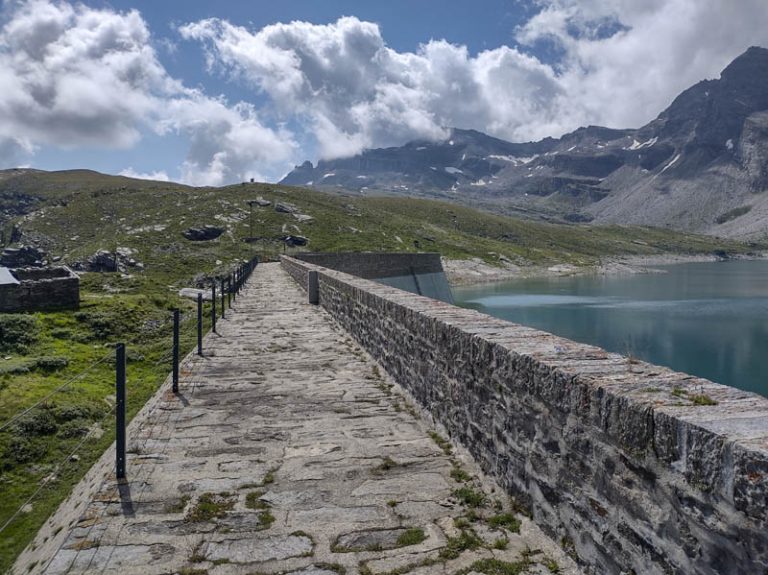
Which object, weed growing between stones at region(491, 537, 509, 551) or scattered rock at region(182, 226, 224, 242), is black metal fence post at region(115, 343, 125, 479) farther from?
scattered rock at region(182, 226, 224, 242)

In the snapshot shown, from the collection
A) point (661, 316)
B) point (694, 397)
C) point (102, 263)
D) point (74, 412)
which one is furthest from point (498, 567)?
point (102, 263)

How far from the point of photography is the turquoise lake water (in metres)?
38.4

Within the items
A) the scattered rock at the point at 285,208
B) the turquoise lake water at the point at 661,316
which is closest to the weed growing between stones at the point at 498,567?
the turquoise lake water at the point at 661,316

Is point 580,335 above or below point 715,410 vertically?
below

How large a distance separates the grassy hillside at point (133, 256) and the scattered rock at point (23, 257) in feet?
7.87

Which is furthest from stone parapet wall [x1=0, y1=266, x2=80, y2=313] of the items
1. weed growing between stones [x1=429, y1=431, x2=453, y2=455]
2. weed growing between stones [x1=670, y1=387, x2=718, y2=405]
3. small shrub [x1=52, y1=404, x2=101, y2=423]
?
weed growing between stones [x1=670, y1=387, x2=718, y2=405]

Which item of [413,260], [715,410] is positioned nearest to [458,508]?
[715,410]

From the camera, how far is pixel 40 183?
197500 mm

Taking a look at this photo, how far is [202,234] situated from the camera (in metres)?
77.9

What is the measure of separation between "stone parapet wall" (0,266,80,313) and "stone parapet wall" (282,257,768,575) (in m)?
18.0

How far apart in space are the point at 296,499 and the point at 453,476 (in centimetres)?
161

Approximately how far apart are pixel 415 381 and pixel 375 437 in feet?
4.27

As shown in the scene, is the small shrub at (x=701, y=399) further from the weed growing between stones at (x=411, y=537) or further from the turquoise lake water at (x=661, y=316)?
the turquoise lake water at (x=661, y=316)

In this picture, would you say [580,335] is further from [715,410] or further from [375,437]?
[715,410]
